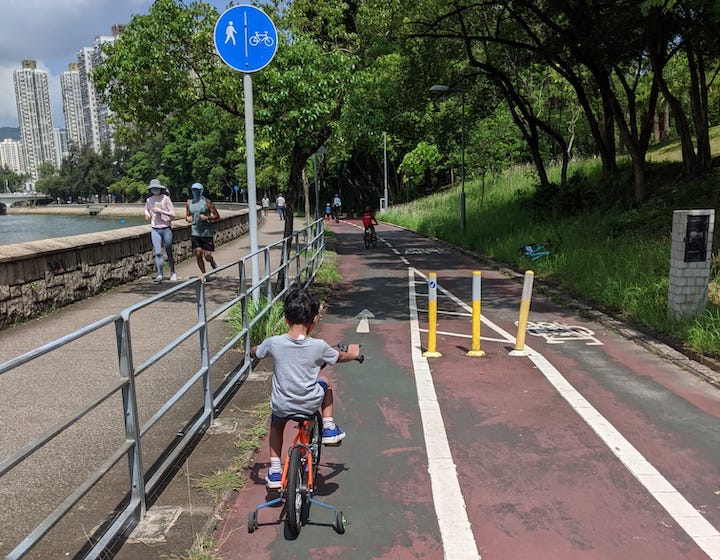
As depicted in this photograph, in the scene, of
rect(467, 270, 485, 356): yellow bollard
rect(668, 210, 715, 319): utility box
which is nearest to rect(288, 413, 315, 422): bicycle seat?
rect(467, 270, 485, 356): yellow bollard

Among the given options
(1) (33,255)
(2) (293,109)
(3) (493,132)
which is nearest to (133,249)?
(1) (33,255)

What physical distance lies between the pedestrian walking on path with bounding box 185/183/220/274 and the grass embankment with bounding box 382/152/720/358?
703 centimetres

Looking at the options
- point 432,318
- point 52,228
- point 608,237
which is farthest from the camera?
point 52,228

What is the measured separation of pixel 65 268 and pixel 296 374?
22.8ft

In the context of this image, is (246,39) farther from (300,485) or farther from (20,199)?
(20,199)

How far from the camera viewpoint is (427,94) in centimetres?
2112

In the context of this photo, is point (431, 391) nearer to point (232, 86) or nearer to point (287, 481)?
point (287, 481)

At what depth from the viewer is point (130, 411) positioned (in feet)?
10.7

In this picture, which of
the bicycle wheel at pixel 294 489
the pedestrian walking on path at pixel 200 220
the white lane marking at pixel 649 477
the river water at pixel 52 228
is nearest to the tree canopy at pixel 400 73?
the pedestrian walking on path at pixel 200 220

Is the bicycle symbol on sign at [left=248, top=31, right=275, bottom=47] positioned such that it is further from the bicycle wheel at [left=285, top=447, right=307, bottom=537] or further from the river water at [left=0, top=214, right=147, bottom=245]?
the river water at [left=0, top=214, right=147, bottom=245]

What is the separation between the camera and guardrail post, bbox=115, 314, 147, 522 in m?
3.17

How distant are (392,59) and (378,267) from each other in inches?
234

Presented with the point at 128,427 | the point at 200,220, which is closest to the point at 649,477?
the point at 128,427

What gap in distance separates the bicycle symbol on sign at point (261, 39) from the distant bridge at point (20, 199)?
140 m
